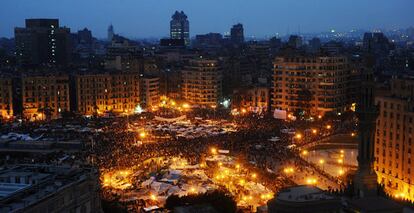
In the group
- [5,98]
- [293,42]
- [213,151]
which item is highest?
[293,42]

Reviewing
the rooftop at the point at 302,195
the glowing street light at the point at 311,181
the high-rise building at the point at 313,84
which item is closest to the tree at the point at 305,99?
the high-rise building at the point at 313,84

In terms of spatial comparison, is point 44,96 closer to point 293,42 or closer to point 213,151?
point 213,151

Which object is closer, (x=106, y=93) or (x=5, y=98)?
(x=5, y=98)

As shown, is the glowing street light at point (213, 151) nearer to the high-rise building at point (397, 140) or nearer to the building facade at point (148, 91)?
the high-rise building at point (397, 140)

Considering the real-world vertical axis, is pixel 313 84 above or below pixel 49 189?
above

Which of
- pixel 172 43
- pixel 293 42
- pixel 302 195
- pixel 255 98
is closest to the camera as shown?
pixel 302 195

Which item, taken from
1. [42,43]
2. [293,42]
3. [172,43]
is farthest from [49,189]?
[172,43]
